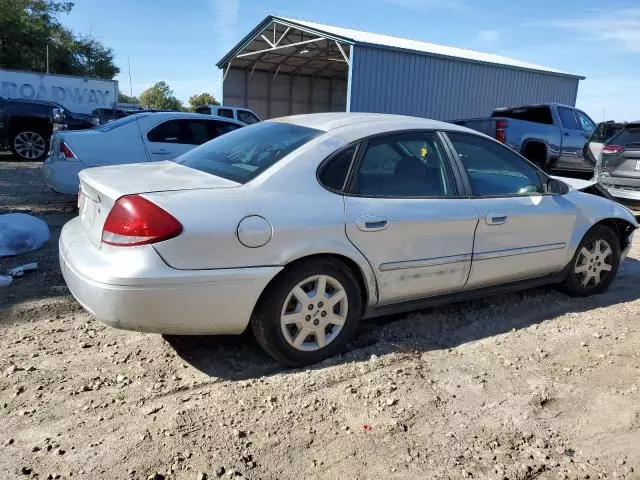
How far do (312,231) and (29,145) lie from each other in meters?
12.7

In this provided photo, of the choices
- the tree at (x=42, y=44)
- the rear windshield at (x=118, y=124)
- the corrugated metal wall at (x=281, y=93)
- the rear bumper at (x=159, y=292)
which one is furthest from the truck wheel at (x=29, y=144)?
the tree at (x=42, y=44)

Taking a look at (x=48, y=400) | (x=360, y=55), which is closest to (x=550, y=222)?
Result: (x=48, y=400)

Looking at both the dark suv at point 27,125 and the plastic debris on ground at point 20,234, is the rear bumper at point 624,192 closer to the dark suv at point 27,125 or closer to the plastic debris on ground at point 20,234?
the plastic debris on ground at point 20,234

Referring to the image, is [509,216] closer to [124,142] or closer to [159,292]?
[159,292]

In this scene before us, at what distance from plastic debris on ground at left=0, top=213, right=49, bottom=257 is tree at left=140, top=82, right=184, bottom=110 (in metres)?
71.9

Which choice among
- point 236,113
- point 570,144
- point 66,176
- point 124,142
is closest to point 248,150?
point 66,176

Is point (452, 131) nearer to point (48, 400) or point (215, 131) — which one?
point (48, 400)

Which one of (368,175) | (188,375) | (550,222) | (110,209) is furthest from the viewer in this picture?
(550,222)

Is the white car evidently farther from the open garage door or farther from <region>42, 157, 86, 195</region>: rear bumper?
the open garage door

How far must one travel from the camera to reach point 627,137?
8203 millimetres

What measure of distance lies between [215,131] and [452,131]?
17.3 ft

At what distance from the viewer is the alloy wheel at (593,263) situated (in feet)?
15.1

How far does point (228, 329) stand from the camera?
302cm

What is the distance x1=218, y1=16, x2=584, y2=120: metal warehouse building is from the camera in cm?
1559
